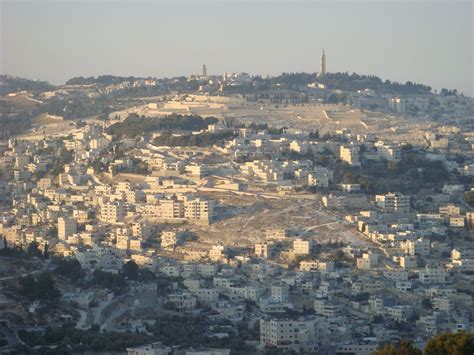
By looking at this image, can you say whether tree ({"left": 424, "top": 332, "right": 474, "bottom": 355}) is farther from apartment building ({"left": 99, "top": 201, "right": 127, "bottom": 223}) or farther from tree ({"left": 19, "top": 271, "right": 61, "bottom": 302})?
apartment building ({"left": 99, "top": 201, "right": 127, "bottom": 223})

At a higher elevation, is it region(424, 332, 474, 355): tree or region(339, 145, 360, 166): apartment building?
region(424, 332, 474, 355): tree

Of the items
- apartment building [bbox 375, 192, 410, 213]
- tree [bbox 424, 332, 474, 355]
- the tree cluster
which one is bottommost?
apartment building [bbox 375, 192, 410, 213]

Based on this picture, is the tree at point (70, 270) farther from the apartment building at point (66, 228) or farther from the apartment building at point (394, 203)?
the apartment building at point (394, 203)

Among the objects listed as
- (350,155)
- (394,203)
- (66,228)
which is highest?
(350,155)

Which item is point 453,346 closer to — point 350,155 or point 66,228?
point 66,228

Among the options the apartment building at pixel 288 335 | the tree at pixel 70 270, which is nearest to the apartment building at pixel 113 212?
the tree at pixel 70 270

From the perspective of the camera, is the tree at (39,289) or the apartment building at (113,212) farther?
the apartment building at (113,212)

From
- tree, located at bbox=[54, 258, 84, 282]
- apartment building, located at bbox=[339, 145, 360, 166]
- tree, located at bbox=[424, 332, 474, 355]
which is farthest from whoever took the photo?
apartment building, located at bbox=[339, 145, 360, 166]

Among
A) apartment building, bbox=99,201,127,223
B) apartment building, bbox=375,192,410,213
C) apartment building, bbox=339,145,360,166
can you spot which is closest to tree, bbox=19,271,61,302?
apartment building, bbox=99,201,127,223

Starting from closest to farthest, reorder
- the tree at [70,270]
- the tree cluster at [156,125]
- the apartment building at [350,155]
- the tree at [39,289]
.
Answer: the tree at [39,289]
the tree at [70,270]
the apartment building at [350,155]
the tree cluster at [156,125]

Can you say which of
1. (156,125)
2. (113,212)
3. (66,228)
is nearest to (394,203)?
(113,212)
